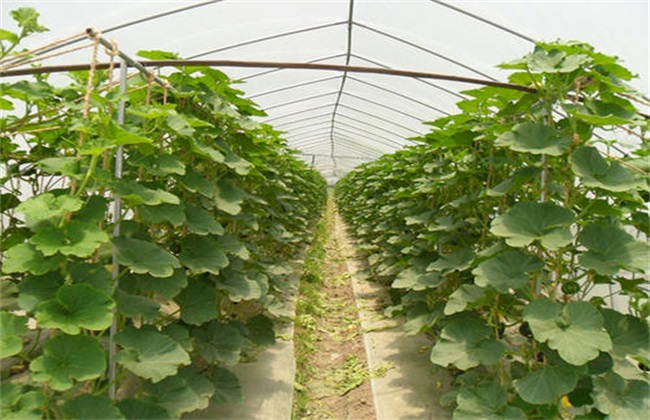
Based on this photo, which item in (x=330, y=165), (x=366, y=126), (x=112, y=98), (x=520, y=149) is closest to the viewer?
(x=112, y=98)

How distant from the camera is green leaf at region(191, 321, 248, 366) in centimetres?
224

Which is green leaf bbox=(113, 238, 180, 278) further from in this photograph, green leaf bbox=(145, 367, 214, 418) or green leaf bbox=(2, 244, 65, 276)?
green leaf bbox=(145, 367, 214, 418)

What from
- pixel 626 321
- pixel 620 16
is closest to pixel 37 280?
pixel 626 321

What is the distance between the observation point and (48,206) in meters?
1.43

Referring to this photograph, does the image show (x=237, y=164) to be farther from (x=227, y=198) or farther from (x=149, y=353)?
(x=149, y=353)

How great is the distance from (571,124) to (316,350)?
108 inches

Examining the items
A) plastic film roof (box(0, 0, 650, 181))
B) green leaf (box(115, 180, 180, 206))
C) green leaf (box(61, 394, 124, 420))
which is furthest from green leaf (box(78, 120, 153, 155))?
plastic film roof (box(0, 0, 650, 181))

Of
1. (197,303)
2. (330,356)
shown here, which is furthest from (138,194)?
(330,356)

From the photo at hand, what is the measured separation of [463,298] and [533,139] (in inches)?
30.0

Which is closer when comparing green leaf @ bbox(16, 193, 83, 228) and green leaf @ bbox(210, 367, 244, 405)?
green leaf @ bbox(16, 193, 83, 228)

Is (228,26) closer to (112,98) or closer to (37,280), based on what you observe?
(112,98)

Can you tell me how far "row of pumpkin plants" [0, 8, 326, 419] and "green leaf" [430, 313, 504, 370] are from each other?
0.96 m

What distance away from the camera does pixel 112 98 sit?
1714 mm

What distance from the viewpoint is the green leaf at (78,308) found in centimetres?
135
